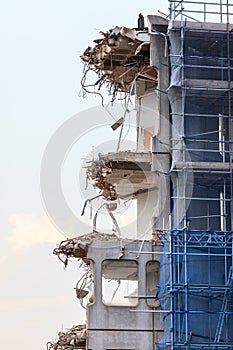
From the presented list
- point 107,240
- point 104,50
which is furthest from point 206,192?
point 104,50

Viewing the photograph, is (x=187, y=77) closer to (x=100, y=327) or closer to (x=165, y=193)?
(x=165, y=193)

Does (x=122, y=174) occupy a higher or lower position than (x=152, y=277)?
higher

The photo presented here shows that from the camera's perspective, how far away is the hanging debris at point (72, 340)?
130 feet

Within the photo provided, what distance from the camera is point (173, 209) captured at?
3966cm

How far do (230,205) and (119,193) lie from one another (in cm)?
531

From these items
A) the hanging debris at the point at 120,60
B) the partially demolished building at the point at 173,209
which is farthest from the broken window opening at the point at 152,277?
the hanging debris at the point at 120,60

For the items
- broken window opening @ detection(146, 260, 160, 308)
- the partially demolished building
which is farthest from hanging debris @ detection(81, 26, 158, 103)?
broken window opening @ detection(146, 260, 160, 308)

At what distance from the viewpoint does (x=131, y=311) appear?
128 ft

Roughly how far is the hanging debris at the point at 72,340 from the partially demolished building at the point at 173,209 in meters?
0.07

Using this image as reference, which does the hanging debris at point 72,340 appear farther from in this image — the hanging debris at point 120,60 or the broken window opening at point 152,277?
the hanging debris at point 120,60

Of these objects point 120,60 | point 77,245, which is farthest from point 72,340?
point 120,60

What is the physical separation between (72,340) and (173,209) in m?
5.51

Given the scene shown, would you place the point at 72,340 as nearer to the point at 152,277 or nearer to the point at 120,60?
the point at 152,277

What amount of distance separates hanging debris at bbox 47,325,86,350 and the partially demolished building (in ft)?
0.22
